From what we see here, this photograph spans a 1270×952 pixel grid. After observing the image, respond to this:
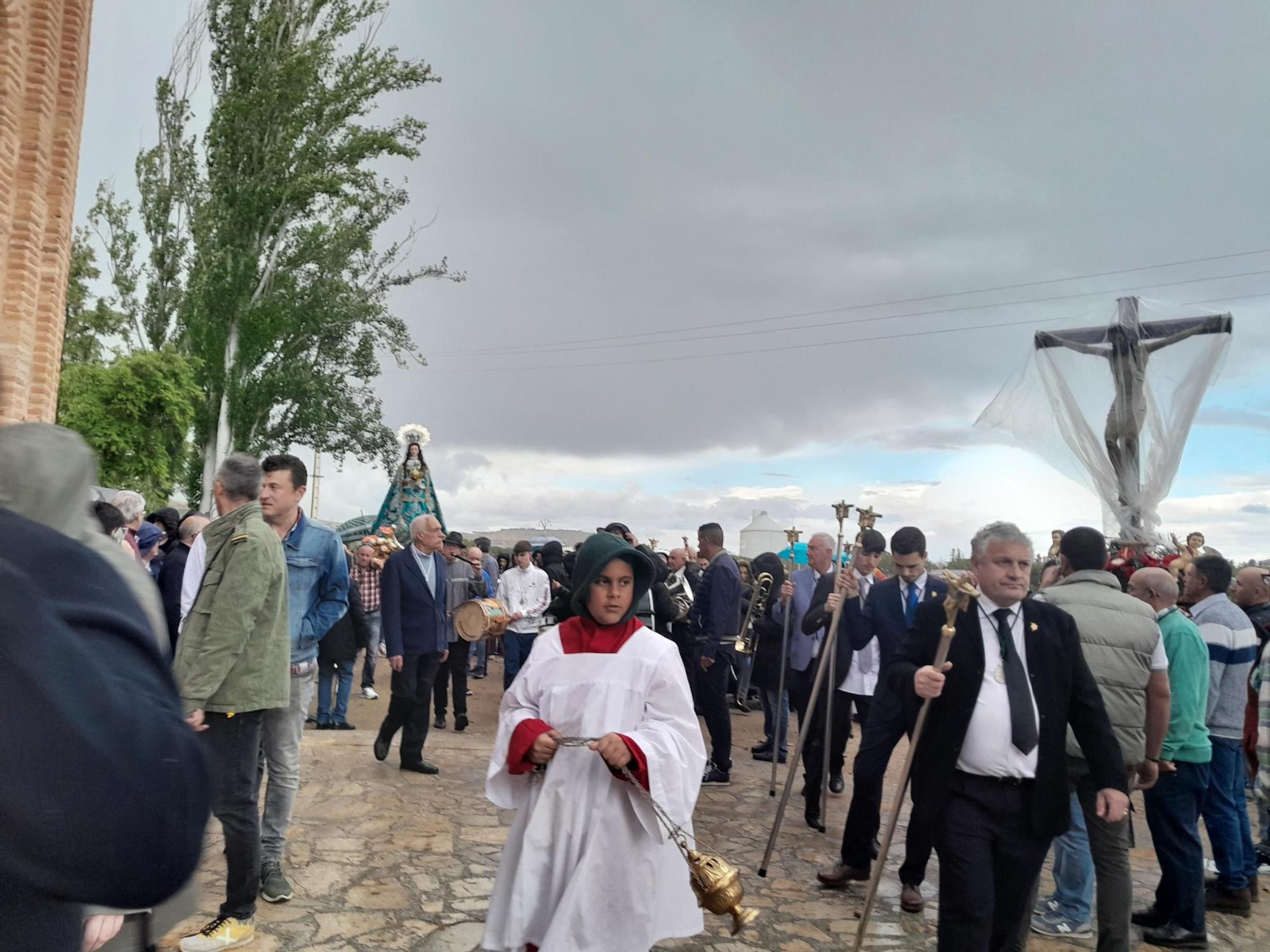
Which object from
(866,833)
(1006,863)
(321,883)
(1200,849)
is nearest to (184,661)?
(321,883)

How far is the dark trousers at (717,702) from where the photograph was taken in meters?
9.09

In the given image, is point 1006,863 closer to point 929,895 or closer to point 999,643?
point 999,643

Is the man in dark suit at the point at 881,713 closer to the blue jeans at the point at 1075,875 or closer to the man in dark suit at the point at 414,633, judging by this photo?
the blue jeans at the point at 1075,875

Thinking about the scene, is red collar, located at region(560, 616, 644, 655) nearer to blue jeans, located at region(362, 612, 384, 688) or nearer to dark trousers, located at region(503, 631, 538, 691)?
blue jeans, located at region(362, 612, 384, 688)

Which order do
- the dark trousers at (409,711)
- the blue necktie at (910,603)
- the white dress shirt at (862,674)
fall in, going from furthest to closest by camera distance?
the dark trousers at (409,711) → the white dress shirt at (862,674) → the blue necktie at (910,603)

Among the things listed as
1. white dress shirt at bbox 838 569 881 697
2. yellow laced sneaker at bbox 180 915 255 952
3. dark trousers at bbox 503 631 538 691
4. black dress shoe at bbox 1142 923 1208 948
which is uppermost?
white dress shirt at bbox 838 569 881 697

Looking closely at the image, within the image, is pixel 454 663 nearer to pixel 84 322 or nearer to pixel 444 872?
pixel 444 872

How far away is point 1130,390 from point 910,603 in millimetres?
7762

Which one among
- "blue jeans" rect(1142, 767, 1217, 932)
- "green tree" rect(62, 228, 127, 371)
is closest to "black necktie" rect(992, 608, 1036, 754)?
"blue jeans" rect(1142, 767, 1217, 932)

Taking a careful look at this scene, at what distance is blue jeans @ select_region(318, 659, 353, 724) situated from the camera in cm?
1088

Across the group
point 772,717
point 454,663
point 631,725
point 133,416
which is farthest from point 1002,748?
point 133,416

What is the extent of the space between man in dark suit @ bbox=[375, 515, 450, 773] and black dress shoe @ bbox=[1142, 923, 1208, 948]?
565cm

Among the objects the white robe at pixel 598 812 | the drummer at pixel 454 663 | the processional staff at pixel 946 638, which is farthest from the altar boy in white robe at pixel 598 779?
the drummer at pixel 454 663

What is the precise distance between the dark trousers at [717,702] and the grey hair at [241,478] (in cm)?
530
